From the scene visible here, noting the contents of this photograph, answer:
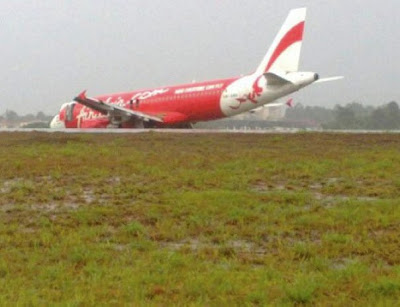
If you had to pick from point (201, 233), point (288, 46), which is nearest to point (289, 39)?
point (288, 46)

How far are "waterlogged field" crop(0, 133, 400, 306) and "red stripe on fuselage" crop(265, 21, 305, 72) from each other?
22142 mm

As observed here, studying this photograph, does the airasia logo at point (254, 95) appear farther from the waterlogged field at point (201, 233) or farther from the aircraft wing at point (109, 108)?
the waterlogged field at point (201, 233)

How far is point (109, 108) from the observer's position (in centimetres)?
3694

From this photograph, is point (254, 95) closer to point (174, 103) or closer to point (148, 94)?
point (174, 103)

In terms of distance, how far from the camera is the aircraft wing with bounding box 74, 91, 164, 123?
3678 cm

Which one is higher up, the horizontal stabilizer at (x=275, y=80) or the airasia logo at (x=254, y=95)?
the horizontal stabilizer at (x=275, y=80)

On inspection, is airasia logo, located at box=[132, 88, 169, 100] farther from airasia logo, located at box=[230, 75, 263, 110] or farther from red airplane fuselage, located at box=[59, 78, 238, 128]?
airasia logo, located at box=[230, 75, 263, 110]

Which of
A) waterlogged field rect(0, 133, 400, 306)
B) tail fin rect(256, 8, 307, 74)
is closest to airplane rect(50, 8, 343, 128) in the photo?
tail fin rect(256, 8, 307, 74)

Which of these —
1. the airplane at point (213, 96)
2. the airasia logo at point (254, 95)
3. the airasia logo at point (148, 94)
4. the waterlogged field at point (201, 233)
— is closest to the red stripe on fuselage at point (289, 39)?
the airplane at point (213, 96)

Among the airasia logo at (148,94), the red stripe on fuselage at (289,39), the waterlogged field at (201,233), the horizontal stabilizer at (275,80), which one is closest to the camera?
the waterlogged field at (201,233)

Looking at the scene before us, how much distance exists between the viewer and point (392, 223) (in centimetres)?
711

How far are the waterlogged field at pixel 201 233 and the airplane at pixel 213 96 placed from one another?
20829 millimetres

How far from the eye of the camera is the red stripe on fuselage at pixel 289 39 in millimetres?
35156

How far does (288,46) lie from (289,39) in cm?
43
